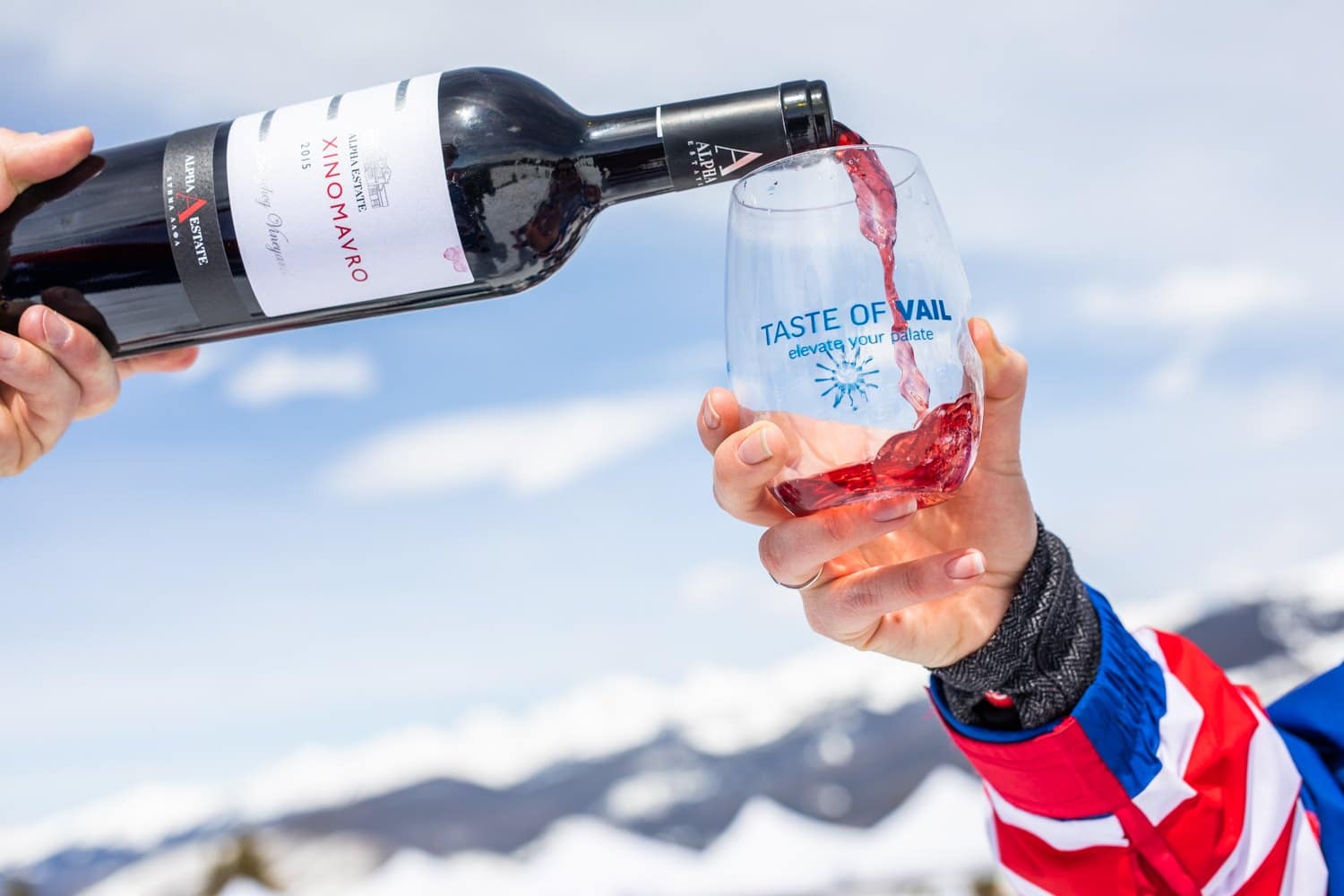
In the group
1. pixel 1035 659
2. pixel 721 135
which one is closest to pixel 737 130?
pixel 721 135

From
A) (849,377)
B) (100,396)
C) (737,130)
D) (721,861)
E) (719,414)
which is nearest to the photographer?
(849,377)

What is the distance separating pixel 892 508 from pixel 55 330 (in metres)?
0.86

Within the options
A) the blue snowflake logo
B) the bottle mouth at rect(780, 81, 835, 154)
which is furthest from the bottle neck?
the blue snowflake logo

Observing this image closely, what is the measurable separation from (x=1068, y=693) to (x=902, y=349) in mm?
502

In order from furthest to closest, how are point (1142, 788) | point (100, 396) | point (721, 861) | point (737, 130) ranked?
point (721, 861)
point (100, 396)
point (1142, 788)
point (737, 130)

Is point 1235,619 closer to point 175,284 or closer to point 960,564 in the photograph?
point 960,564

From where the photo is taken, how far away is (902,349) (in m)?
0.72

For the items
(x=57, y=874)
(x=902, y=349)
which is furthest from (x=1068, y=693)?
(x=57, y=874)

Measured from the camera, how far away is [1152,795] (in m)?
1.03

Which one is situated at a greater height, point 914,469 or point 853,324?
point 853,324

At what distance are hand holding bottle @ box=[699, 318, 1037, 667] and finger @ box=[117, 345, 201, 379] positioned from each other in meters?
0.84

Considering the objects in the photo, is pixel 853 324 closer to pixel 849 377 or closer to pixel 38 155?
pixel 849 377

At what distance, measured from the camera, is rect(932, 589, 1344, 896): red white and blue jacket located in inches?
40.4

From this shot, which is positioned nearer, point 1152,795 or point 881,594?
point 881,594
